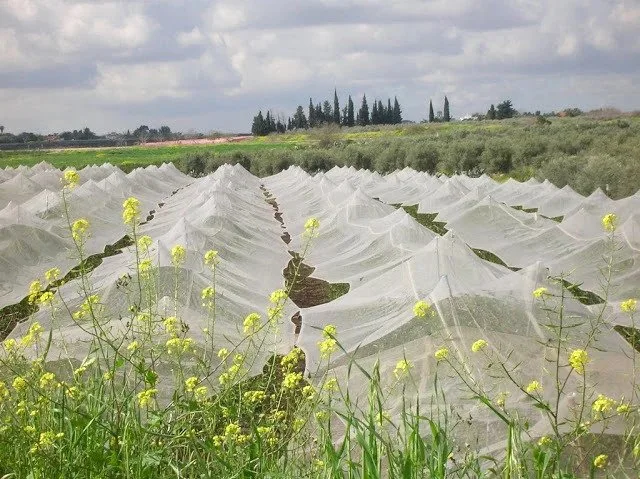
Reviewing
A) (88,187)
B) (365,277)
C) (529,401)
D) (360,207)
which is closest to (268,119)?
(88,187)

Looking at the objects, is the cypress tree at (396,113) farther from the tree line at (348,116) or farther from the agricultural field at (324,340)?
the agricultural field at (324,340)

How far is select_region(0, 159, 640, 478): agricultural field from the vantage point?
3.92 m

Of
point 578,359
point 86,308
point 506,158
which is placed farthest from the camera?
point 506,158

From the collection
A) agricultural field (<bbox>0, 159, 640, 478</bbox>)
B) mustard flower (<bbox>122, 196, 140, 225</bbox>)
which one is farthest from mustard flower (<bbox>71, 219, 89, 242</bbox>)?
mustard flower (<bbox>122, 196, 140, 225</bbox>)

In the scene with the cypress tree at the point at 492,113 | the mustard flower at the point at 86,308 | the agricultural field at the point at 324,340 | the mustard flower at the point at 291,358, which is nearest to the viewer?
the agricultural field at the point at 324,340

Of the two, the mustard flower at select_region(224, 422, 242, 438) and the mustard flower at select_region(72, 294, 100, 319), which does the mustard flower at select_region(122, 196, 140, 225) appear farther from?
the mustard flower at select_region(224, 422, 242, 438)

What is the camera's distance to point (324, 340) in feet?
17.4

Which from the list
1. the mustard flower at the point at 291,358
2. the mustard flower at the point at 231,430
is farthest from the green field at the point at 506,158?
the mustard flower at the point at 231,430

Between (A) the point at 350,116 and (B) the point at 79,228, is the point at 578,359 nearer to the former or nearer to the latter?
(B) the point at 79,228

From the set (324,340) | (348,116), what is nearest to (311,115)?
(348,116)

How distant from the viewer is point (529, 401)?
643cm

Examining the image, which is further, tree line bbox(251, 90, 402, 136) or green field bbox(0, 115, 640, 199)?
tree line bbox(251, 90, 402, 136)

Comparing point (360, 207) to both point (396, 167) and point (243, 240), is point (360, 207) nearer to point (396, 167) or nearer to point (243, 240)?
point (243, 240)

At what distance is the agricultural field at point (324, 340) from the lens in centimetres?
392
